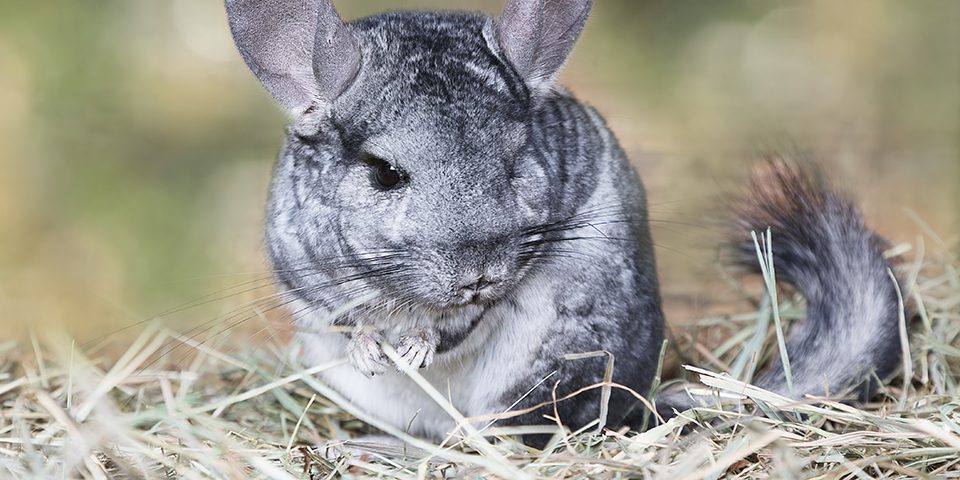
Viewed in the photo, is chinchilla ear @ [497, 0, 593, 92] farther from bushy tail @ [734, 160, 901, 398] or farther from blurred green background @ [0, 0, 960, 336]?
blurred green background @ [0, 0, 960, 336]

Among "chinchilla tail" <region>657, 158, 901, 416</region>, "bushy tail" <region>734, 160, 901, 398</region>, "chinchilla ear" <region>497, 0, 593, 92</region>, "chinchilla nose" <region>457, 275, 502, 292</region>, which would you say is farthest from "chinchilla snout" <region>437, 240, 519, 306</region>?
"bushy tail" <region>734, 160, 901, 398</region>

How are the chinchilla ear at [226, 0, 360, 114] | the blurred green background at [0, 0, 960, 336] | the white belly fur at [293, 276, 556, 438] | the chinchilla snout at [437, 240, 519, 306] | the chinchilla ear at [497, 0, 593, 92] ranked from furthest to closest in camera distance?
the blurred green background at [0, 0, 960, 336] → the white belly fur at [293, 276, 556, 438] → the chinchilla ear at [497, 0, 593, 92] → the chinchilla ear at [226, 0, 360, 114] → the chinchilla snout at [437, 240, 519, 306]

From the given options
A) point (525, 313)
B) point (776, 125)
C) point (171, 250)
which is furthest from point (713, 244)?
point (171, 250)

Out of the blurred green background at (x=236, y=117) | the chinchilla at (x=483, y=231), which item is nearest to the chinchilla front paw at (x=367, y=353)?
the chinchilla at (x=483, y=231)

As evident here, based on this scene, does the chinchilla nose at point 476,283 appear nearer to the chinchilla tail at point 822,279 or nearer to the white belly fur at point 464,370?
the white belly fur at point 464,370

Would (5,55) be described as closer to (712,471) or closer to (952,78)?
(712,471)

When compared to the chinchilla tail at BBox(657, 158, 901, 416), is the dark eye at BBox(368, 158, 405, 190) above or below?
above

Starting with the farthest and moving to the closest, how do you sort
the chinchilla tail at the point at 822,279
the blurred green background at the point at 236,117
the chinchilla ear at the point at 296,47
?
the blurred green background at the point at 236,117, the chinchilla tail at the point at 822,279, the chinchilla ear at the point at 296,47
